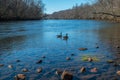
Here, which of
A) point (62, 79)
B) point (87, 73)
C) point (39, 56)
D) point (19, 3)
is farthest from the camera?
point (19, 3)

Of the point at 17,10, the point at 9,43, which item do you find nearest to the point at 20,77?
the point at 9,43

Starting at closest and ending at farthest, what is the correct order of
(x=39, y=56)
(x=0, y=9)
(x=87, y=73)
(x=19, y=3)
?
(x=87, y=73), (x=39, y=56), (x=0, y=9), (x=19, y=3)

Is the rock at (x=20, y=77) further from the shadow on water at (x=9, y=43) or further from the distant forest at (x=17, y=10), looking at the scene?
the distant forest at (x=17, y=10)

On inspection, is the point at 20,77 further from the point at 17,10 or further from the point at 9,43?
the point at 17,10

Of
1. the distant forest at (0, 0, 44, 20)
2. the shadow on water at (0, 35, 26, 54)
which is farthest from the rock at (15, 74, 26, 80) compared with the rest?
the distant forest at (0, 0, 44, 20)

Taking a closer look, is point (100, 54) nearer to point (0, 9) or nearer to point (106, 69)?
point (106, 69)

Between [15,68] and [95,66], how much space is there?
538cm

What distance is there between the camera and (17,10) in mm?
123000

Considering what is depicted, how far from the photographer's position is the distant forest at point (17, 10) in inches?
4065

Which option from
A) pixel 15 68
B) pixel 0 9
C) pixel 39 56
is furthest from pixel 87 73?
pixel 0 9

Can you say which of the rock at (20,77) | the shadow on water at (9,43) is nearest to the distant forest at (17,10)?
the shadow on water at (9,43)

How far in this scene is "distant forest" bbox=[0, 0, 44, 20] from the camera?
103250 mm

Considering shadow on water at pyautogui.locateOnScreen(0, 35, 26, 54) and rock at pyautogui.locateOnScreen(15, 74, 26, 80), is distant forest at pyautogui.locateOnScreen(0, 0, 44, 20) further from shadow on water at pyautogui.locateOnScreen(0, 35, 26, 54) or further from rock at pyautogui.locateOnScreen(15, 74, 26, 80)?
rock at pyautogui.locateOnScreen(15, 74, 26, 80)

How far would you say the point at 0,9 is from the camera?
9906cm
